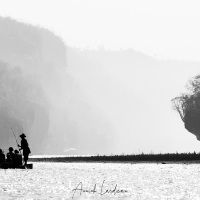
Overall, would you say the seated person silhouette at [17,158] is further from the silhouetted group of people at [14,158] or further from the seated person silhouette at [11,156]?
the seated person silhouette at [11,156]

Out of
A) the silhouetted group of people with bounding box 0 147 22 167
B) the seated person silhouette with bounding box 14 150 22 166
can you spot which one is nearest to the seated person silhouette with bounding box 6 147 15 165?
the silhouetted group of people with bounding box 0 147 22 167

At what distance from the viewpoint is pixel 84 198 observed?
53.4 feet

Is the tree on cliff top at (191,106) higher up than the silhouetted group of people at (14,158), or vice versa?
the tree on cliff top at (191,106)

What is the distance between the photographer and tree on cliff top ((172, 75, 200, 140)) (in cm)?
11575

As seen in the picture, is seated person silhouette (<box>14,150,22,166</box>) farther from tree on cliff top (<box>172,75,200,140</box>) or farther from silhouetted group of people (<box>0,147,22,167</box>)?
tree on cliff top (<box>172,75,200,140</box>)

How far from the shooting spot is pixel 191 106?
382 ft

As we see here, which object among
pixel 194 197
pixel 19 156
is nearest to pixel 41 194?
pixel 194 197

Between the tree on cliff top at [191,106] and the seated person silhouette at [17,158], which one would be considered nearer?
the seated person silhouette at [17,158]

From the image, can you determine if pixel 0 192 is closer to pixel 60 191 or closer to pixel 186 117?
pixel 60 191

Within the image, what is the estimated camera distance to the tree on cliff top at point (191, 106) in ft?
380

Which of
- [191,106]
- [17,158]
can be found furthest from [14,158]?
[191,106]

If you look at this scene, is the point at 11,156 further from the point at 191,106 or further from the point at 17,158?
the point at 191,106

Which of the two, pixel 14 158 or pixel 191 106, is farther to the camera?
pixel 191 106

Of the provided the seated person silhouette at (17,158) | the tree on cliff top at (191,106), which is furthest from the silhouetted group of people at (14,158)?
the tree on cliff top at (191,106)
